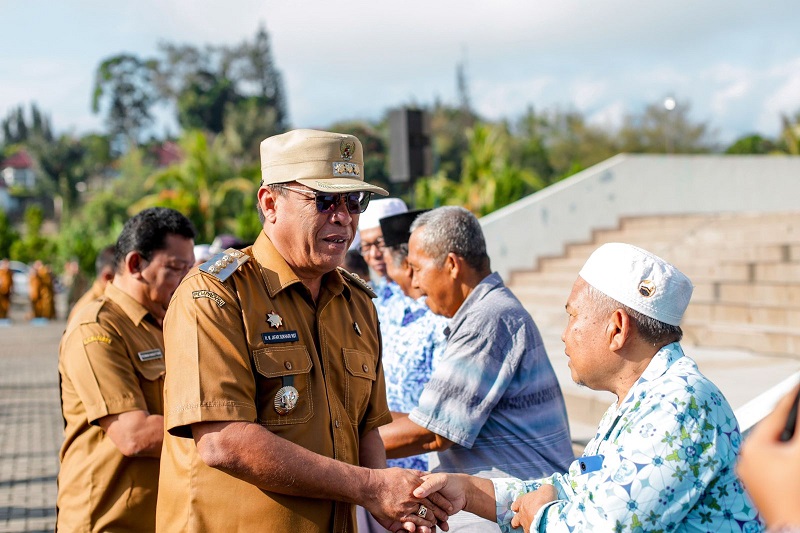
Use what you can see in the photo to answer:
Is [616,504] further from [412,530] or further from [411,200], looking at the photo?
[411,200]

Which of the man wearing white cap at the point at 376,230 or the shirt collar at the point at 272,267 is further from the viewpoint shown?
the man wearing white cap at the point at 376,230

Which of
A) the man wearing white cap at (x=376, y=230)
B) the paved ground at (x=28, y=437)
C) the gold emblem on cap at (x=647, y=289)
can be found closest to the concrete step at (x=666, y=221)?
the man wearing white cap at (x=376, y=230)

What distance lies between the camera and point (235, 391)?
227cm

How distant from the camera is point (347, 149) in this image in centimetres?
265

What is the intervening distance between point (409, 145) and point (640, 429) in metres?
9.06

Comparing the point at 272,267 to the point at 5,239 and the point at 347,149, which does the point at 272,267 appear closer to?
the point at 347,149

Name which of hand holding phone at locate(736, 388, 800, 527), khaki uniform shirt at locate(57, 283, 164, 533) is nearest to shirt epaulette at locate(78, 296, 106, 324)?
khaki uniform shirt at locate(57, 283, 164, 533)

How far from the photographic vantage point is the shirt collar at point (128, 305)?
3393 mm

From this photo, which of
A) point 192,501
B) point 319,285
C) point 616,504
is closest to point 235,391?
point 192,501

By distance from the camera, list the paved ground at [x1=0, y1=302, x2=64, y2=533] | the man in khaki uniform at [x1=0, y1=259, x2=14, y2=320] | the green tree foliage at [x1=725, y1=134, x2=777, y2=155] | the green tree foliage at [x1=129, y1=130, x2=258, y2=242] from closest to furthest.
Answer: the paved ground at [x1=0, y1=302, x2=64, y2=533]
the man in khaki uniform at [x1=0, y1=259, x2=14, y2=320]
the green tree foliage at [x1=129, y1=130, x2=258, y2=242]
the green tree foliage at [x1=725, y1=134, x2=777, y2=155]

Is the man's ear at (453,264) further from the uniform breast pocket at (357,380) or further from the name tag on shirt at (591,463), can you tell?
the name tag on shirt at (591,463)

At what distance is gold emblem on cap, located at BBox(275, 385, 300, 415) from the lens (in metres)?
2.39

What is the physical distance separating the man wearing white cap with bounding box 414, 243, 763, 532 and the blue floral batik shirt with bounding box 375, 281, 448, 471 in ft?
4.03

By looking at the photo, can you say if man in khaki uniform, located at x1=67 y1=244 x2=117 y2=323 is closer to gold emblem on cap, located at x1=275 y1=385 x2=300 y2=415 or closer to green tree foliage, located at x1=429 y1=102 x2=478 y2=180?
gold emblem on cap, located at x1=275 y1=385 x2=300 y2=415
